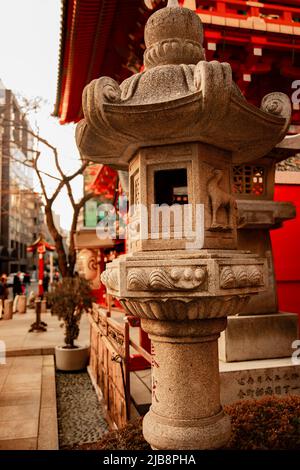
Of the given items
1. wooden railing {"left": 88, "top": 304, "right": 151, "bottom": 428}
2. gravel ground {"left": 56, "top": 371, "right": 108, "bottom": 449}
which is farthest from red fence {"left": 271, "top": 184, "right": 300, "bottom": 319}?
gravel ground {"left": 56, "top": 371, "right": 108, "bottom": 449}

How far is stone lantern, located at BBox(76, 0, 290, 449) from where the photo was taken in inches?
103

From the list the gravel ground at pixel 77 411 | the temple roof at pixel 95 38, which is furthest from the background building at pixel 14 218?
the gravel ground at pixel 77 411

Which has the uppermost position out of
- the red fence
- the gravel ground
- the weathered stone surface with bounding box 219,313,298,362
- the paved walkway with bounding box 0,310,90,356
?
the red fence

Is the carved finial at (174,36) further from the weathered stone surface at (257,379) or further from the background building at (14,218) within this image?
the background building at (14,218)

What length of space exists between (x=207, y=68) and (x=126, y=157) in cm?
113

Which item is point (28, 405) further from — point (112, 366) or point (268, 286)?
point (268, 286)

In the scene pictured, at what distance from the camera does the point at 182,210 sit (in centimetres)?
294

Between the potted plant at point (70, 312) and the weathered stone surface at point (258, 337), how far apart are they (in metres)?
4.63

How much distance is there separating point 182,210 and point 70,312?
20.5ft

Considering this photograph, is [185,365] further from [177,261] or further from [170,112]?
[170,112]

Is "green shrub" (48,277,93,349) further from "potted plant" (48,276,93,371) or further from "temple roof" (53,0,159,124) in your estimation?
"temple roof" (53,0,159,124)

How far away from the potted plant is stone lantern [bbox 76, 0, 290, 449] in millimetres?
5504

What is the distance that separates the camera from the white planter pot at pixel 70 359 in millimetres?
8445

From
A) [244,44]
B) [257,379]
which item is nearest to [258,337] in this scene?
[257,379]
